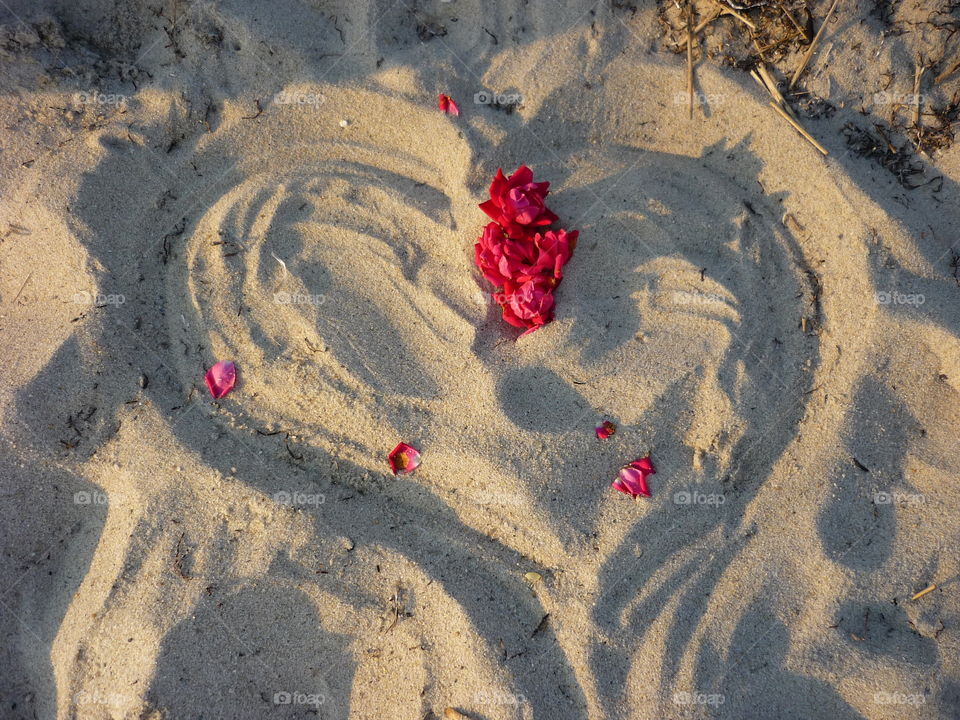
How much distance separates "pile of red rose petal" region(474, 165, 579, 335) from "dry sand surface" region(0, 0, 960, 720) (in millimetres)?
220

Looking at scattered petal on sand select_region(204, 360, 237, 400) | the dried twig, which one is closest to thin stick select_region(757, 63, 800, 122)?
the dried twig

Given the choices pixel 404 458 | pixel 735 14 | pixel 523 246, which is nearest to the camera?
pixel 523 246

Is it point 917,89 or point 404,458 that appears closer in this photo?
point 404,458

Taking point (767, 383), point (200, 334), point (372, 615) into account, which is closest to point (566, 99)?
point (767, 383)

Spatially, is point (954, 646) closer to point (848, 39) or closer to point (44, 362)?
point (848, 39)

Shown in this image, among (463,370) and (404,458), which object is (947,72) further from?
(404,458)

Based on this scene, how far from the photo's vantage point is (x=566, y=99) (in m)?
4.32

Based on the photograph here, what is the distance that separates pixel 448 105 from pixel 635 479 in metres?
3.13

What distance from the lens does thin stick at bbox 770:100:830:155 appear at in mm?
4254

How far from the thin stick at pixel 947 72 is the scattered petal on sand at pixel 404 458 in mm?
4906

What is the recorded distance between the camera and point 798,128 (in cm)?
427

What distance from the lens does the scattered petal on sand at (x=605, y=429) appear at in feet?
13.4

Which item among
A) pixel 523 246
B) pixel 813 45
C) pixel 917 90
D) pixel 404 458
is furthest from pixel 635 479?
pixel 917 90

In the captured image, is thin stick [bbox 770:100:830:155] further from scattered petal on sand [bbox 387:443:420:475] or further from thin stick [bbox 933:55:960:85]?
scattered petal on sand [bbox 387:443:420:475]
